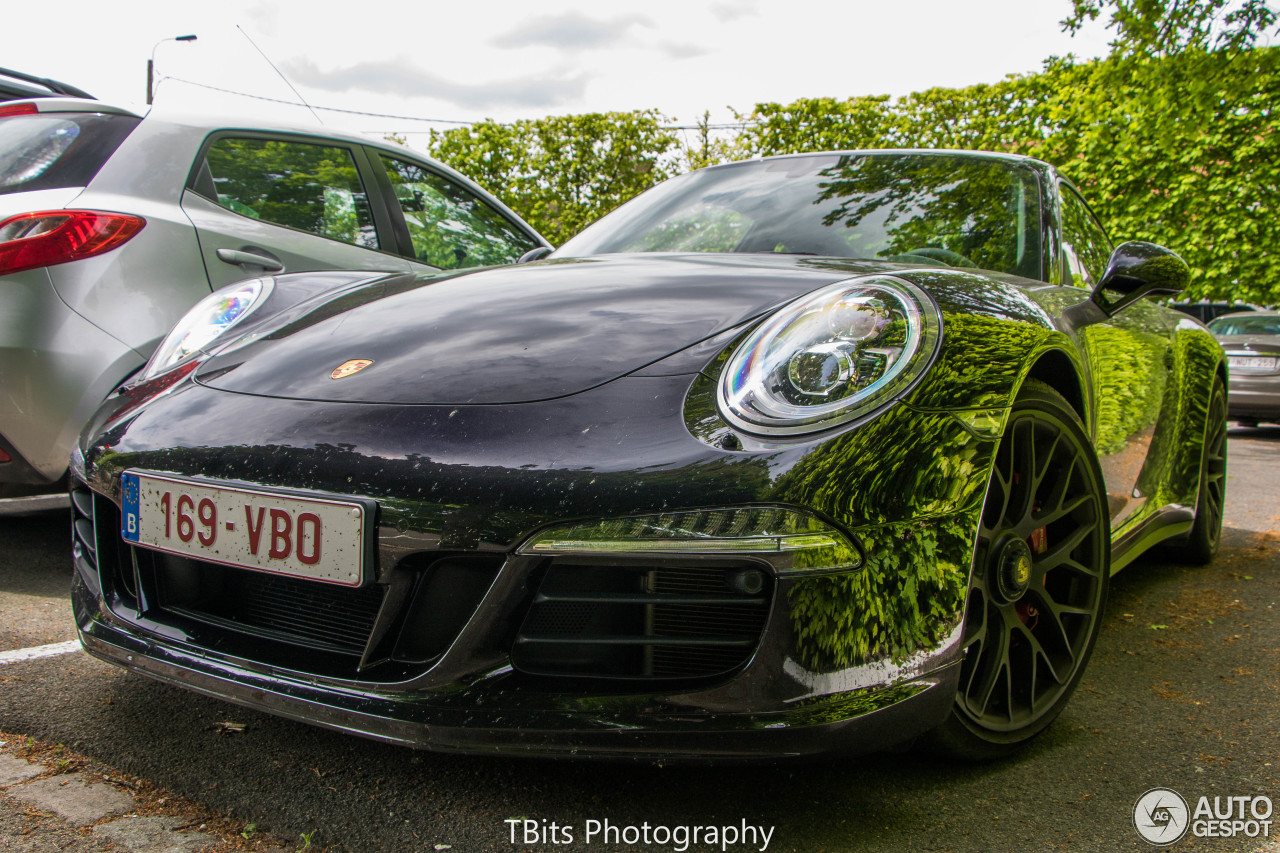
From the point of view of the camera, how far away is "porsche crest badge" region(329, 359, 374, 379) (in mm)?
1787

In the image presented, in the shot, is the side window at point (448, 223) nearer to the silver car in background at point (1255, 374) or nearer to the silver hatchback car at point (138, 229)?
the silver hatchback car at point (138, 229)

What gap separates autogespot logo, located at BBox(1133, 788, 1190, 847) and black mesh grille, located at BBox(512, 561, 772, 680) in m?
0.76

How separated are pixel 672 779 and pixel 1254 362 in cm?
1150

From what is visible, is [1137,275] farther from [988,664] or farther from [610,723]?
[610,723]

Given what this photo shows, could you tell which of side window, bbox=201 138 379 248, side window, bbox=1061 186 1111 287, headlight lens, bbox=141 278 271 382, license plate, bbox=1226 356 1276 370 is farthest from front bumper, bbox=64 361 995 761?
license plate, bbox=1226 356 1276 370

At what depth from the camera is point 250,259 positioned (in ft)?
10.7

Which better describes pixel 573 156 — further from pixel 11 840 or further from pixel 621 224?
pixel 11 840

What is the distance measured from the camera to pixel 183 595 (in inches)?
69.0

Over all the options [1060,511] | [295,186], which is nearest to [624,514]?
[1060,511]

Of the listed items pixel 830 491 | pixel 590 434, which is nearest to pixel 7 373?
pixel 590 434

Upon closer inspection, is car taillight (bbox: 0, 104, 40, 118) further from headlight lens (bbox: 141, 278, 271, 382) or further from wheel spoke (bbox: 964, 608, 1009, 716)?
wheel spoke (bbox: 964, 608, 1009, 716)

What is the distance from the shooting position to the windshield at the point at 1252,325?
11414 mm

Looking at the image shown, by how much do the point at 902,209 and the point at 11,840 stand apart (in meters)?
2.33

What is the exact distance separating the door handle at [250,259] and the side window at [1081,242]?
2.44 m
